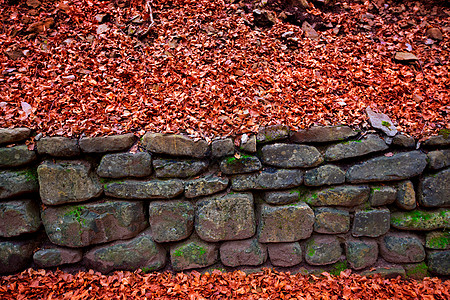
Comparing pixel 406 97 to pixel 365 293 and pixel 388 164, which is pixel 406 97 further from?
pixel 365 293

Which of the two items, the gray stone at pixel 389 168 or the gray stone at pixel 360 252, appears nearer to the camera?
the gray stone at pixel 389 168

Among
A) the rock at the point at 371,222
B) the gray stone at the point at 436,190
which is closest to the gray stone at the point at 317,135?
the rock at the point at 371,222

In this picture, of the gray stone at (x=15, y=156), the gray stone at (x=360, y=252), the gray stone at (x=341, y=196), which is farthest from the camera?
the gray stone at (x=360, y=252)

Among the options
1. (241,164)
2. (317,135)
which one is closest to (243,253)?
(241,164)

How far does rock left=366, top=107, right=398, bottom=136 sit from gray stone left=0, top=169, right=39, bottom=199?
9.94 ft

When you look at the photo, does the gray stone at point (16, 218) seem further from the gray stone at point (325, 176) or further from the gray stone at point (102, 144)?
the gray stone at point (325, 176)

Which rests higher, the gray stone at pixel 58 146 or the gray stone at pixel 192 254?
the gray stone at pixel 58 146

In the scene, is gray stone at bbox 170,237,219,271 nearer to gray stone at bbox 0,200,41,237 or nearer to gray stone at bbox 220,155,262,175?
gray stone at bbox 220,155,262,175

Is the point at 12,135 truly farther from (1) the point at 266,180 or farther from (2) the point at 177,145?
(1) the point at 266,180

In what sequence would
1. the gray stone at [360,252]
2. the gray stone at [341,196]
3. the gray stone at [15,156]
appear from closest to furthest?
1. the gray stone at [15,156]
2. the gray stone at [341,196]
3. the gray stone at [360,252]

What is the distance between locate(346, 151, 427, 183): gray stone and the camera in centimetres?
226

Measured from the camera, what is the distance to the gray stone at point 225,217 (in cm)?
225

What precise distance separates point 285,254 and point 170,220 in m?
1.08

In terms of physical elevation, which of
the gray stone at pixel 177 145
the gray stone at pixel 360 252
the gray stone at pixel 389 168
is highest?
the gray stone at pixel 177 145
